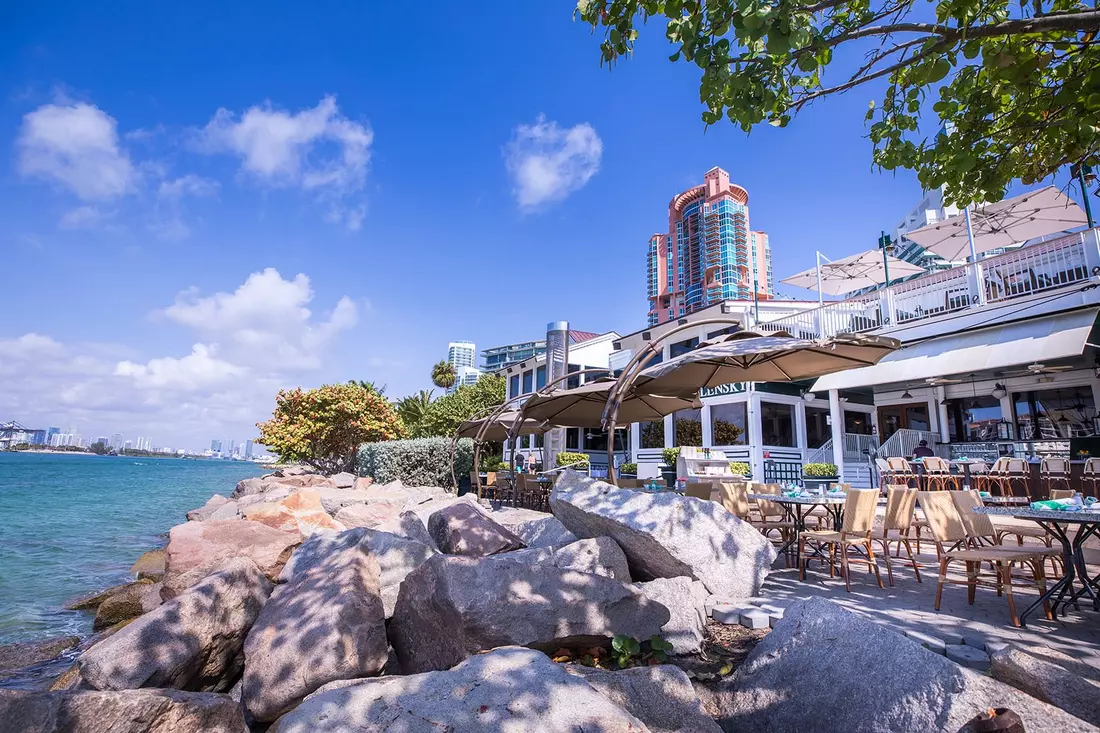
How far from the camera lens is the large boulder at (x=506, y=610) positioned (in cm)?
350

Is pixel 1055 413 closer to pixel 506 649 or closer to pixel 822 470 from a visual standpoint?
pixel 822 470

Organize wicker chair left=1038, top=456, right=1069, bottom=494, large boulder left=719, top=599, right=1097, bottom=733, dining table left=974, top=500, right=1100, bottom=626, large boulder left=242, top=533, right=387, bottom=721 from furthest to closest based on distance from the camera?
wicker chair left=1038, top=456, right=1069, bottom=494, dining table left=974, top=500, right=1100, bottom=626, large boulder left=242, top=533, right=387, bottom=721, large boulder left=719, top=599, right=1097, bottom=733

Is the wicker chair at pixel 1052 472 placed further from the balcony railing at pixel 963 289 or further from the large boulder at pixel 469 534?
the large boulder at pixel 469 534

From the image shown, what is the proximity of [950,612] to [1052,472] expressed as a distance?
30.1 ft

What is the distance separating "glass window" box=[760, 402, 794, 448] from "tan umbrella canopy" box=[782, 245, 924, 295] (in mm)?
4702

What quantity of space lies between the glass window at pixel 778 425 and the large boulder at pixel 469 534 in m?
16.2

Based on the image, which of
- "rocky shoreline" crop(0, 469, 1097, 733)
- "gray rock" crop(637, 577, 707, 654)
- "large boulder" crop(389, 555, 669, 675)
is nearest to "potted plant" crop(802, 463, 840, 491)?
"rocky shoreline" crop(0, 469, 1097, 733)

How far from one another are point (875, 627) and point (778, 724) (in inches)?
28.2

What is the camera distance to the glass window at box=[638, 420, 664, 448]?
76.3 feet

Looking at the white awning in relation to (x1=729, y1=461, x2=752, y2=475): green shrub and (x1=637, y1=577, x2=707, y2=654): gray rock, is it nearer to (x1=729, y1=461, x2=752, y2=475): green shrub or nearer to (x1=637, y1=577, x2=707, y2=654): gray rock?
(x1=729, y1=461, x2=752, y2=475): green shrub

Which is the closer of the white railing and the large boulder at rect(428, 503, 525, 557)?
the large boulder at rect(428, 503, 525, 557)

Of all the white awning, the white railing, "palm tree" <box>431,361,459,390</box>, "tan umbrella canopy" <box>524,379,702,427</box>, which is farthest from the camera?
"palm tree" <box>431,361,459,390</box>

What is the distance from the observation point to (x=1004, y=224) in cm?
1627

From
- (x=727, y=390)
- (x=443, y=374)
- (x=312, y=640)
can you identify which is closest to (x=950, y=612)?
(x=312, y=640)
